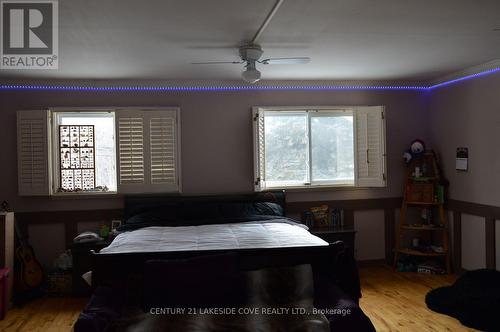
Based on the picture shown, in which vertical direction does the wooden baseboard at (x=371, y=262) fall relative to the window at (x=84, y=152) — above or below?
below

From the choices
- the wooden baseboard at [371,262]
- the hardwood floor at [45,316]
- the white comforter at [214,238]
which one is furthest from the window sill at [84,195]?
the wooden baseboard at [371,262]

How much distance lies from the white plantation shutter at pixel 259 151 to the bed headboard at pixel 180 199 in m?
0.13

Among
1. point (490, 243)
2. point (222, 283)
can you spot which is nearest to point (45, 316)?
point (222, 283)

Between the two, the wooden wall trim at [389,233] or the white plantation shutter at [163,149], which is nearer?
the white plantation shutter at [163,149]

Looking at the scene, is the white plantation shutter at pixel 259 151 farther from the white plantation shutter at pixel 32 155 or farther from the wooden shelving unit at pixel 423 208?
the white plantation shutter at pixel 32 155

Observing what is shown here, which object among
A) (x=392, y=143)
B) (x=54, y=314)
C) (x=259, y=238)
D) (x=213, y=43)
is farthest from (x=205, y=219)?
(x=392, y=143)

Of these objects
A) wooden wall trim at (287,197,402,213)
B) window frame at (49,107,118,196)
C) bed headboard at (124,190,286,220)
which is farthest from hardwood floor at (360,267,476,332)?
window frame at (49,107,118,196)

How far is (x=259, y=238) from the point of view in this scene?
412 centimetres

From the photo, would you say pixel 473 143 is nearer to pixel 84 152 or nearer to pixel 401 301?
pixel 401 301

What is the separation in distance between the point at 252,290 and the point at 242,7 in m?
1.85

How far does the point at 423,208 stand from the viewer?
5941 mm

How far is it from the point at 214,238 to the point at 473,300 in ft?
7.97

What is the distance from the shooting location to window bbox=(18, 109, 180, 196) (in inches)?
209

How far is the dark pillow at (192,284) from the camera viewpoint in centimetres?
288
